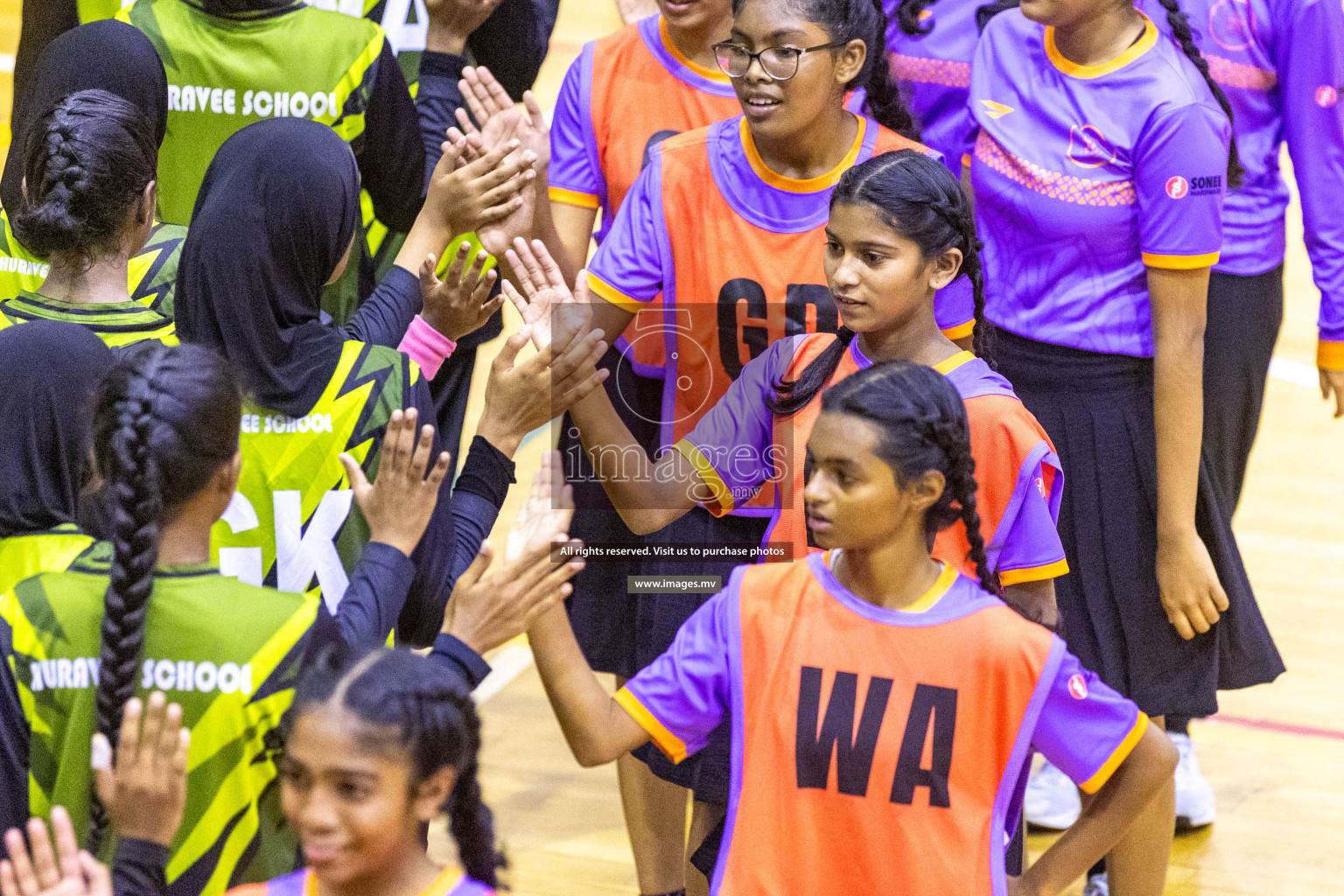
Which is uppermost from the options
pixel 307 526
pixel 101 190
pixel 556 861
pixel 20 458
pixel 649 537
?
pixel 101 190

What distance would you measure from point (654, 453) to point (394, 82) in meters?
0.79

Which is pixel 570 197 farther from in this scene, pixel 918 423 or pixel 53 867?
pixel 53 867

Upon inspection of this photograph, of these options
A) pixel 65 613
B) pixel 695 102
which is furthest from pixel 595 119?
pixel 65 613

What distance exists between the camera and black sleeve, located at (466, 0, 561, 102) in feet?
10.2

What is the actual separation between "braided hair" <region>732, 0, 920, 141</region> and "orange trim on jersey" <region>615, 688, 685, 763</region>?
3.58ft

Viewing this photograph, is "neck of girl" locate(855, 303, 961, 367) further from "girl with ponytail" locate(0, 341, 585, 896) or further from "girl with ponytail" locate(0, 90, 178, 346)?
"girl with ponytail" locate(0, 90, 178, 346)

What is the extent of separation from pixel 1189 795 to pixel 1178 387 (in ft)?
4.04

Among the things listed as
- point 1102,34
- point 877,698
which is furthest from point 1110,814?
point 1102,34

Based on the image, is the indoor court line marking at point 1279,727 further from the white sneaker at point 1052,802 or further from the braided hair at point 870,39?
the braided hair at point 870,39

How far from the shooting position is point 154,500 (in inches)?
62.2

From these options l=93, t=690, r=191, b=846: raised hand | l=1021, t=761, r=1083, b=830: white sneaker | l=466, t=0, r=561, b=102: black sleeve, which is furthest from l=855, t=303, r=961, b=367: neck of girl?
l=1021, t=761, r=1083, b=830: white sneaker

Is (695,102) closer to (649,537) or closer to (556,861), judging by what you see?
(649,537)

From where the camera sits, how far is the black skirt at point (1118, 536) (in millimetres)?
2510

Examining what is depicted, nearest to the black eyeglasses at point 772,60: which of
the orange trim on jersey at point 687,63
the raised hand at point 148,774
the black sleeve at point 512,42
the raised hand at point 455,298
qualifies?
the orange trim on jersey at point 687,63
